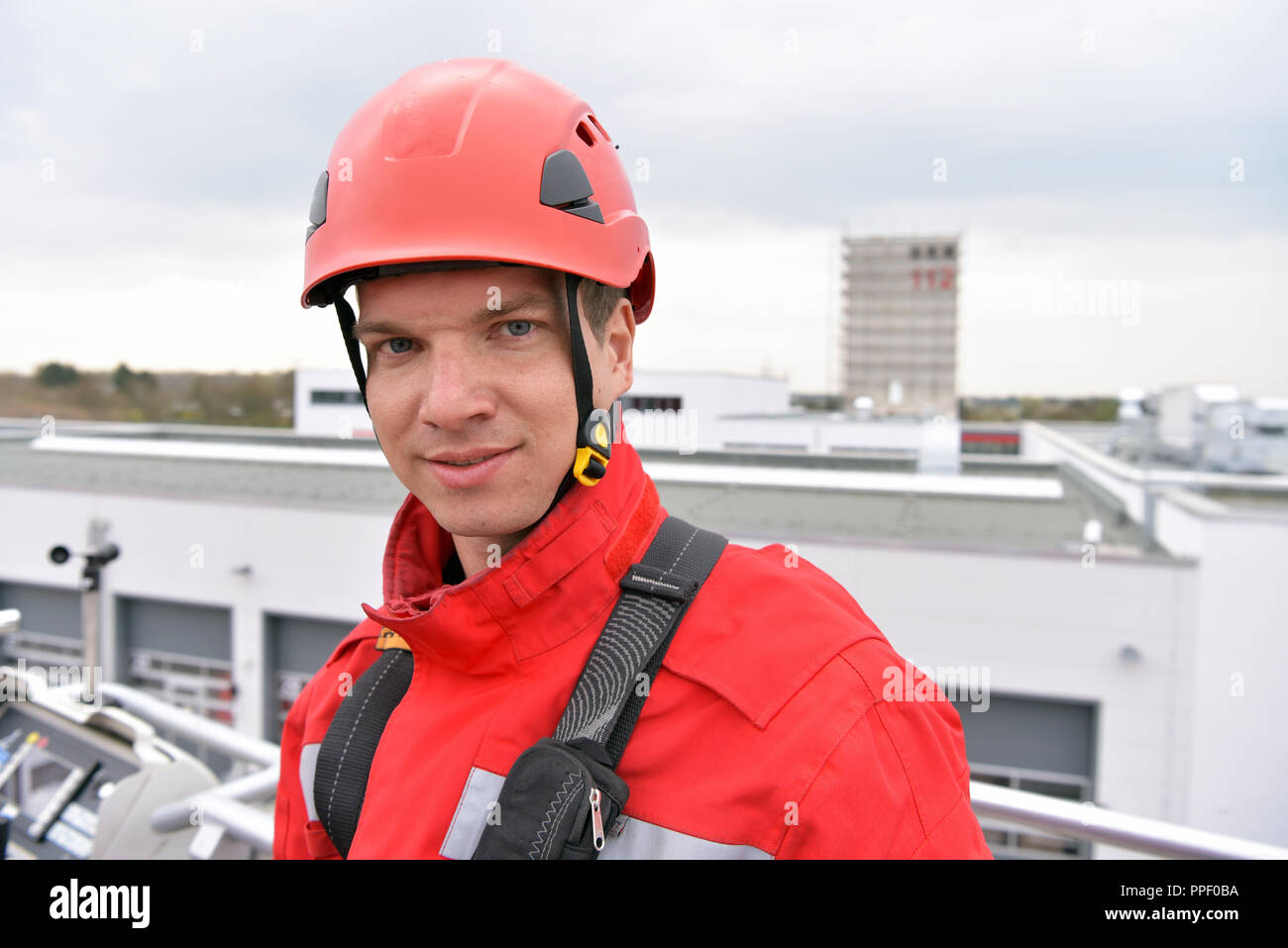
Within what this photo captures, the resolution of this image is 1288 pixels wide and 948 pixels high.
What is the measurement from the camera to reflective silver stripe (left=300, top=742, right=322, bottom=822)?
4.62ft

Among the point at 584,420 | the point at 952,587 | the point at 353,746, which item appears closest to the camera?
the point at 584,420

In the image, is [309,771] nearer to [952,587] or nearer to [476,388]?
[476,388]

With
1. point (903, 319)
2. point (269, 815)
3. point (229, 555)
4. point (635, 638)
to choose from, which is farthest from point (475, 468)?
point (903, 319)

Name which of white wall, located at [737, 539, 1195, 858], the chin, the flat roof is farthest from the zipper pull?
the flat roof

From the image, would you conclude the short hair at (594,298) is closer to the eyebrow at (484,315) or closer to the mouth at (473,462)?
the eyebrow at (484,315)

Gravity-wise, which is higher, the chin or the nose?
the nose

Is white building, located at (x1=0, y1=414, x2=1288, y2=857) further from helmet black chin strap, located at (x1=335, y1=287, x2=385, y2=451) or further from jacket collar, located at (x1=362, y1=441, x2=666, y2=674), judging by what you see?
jacket collar, located at (x1=362, y1=441, x2=666, y2=674)

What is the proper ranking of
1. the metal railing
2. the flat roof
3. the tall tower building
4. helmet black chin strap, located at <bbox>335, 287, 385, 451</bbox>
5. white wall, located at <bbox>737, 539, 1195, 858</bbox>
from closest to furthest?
1. helmet black chin strap, located at <bbox>335, 287, 385, 451</bbox>
2. the metal railing
3. white wall, located at <bbox>737, 539, 1195, 858</bbox>
4. the flat roof
5. the tall tower building

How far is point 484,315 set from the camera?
3.74 feet

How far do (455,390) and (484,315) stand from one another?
4.6 inches

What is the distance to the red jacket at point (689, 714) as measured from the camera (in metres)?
0.99

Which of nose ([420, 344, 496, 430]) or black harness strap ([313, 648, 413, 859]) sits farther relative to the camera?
black harness strap ([313, 648, 413, 859])

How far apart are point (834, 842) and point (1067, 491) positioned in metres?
14.3

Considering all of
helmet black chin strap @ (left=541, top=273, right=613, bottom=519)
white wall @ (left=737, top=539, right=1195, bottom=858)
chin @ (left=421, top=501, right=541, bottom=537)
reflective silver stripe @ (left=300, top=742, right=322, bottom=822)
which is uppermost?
helmet black chin strap @ (left=541, top=273, right=613, bottom=519)
